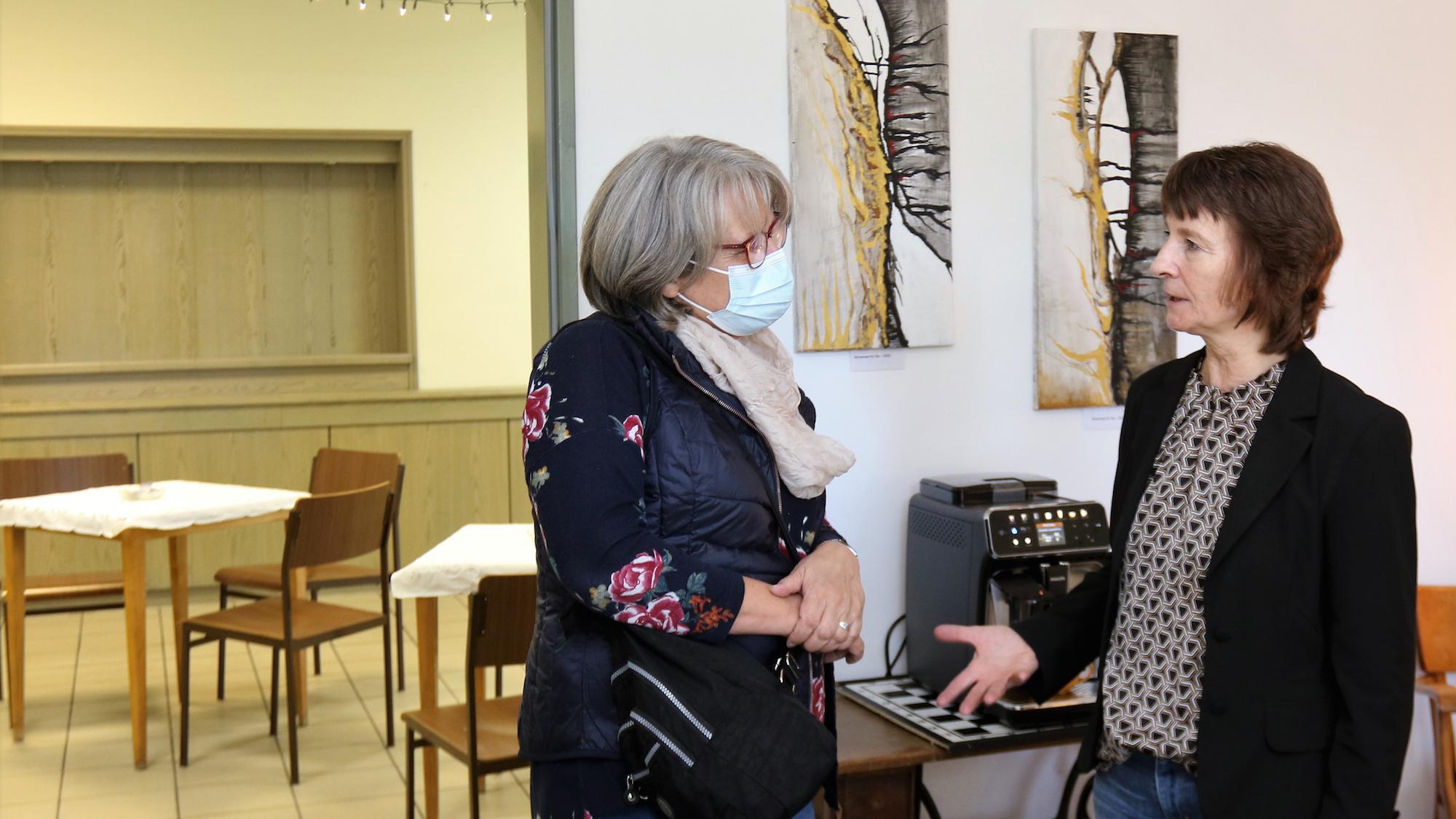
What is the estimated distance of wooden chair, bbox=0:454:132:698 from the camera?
4559 mm

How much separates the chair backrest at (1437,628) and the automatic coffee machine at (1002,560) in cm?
99

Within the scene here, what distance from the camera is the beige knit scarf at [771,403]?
62.1 inches

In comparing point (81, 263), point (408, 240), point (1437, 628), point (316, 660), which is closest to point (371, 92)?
point (408, 240)

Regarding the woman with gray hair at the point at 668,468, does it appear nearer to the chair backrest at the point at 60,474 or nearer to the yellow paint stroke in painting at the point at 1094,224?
the yellow paint stroke in painting at the point at 1094,224

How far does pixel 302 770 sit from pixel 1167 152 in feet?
10.4

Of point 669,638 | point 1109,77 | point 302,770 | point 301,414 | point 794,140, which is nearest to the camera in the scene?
point 669,638

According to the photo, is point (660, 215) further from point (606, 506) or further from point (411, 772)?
point (411, 772)

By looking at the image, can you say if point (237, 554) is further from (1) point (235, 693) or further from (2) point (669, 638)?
(2) point (669, 638)

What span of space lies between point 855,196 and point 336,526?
86.5 inches

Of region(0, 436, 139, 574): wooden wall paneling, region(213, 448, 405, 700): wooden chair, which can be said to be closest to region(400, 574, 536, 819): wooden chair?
region(213, 448, 405, 700): wooden chair

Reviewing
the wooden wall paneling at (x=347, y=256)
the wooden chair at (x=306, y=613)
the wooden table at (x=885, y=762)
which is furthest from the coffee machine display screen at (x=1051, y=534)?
Result: the wooden wall paneling at (x=347, y=256)

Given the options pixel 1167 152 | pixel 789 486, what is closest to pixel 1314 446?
pixel 789 486

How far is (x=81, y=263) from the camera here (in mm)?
6566

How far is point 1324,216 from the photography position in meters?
1.61
